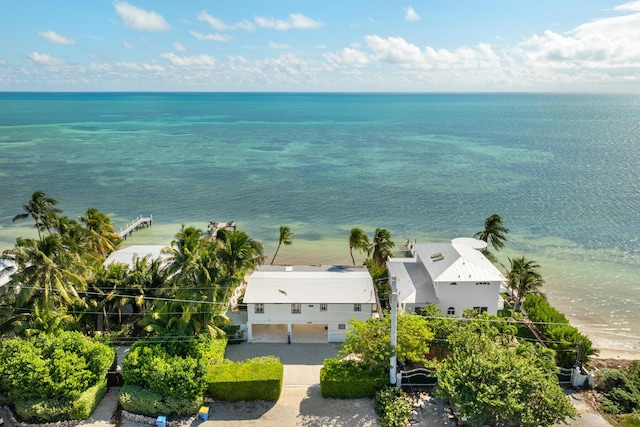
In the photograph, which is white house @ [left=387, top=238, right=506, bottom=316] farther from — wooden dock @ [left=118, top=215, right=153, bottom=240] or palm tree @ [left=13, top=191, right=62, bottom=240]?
wooden dock @ [left=118, top=215, right=153, bottom=240]

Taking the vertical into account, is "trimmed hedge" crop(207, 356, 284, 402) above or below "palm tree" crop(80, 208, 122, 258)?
below

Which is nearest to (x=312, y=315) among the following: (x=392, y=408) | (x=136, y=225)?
(x=392, y=408)

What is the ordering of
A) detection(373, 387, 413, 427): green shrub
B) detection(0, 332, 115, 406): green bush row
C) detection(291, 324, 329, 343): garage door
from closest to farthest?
detection(0, 332, 115, 406): green bush row, detection(373, 387, 413, 427): green shrub, detection(291, 324, 329, 343): garage door

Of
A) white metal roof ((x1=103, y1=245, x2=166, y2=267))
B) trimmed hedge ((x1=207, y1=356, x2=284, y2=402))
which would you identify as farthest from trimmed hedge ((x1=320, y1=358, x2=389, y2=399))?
white metal roof ((x1=103, y1=245, x2=166, y2=267))

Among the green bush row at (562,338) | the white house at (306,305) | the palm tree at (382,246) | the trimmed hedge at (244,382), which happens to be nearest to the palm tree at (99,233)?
the white house at (306,305)

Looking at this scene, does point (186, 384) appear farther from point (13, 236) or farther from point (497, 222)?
point (13, 236)

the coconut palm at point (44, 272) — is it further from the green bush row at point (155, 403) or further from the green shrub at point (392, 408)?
the green shrub at point (392, 408)
